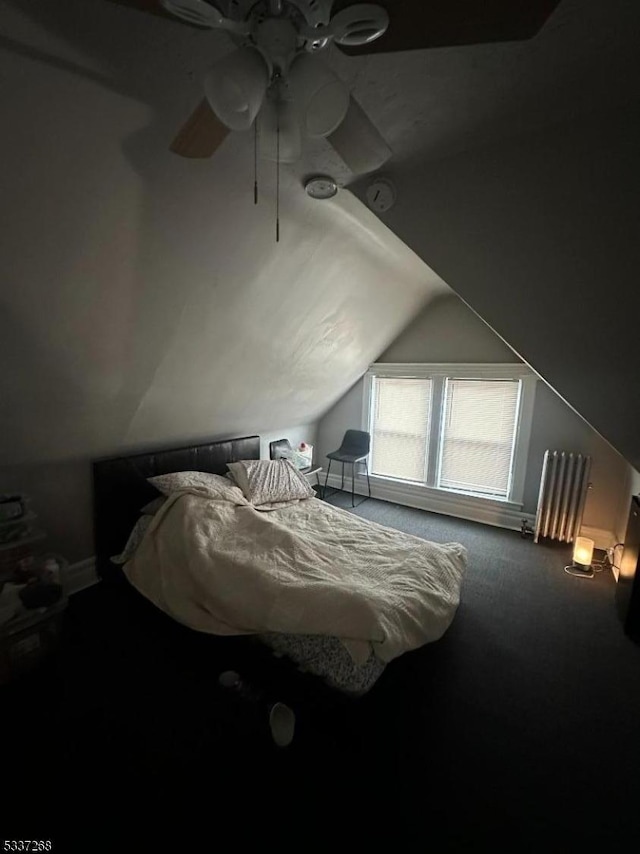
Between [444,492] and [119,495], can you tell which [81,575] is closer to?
[119,495]

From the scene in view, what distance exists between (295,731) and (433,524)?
2.73 metres

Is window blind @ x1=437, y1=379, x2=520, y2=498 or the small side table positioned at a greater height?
window blind @ x1=437, y1=379, x2=520, y2=498

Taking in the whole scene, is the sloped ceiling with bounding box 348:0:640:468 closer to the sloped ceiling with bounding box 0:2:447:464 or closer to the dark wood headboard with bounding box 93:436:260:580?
the sloped ceiling with bounding box 0:2:447:464

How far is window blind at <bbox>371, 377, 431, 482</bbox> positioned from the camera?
14.3ft

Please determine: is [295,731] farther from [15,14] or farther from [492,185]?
[15,14]

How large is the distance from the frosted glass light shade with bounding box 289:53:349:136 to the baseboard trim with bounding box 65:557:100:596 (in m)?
3.02

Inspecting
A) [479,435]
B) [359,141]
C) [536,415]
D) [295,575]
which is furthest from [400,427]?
[359,141]

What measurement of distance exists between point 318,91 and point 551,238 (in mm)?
1181

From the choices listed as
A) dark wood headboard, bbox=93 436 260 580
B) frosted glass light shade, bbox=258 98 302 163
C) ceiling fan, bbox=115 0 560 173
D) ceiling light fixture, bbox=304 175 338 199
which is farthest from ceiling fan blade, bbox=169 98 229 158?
dark wood headboard, bbox=93 436 260 580

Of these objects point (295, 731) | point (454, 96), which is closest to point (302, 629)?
point (295, 731)

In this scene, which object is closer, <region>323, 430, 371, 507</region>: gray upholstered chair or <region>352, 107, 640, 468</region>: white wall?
<region>352, 107, 640, 468</region>: white wall

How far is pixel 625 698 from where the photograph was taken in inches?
73.0

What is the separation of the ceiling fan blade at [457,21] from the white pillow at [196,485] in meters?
2.43

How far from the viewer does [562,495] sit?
11.3 ft
